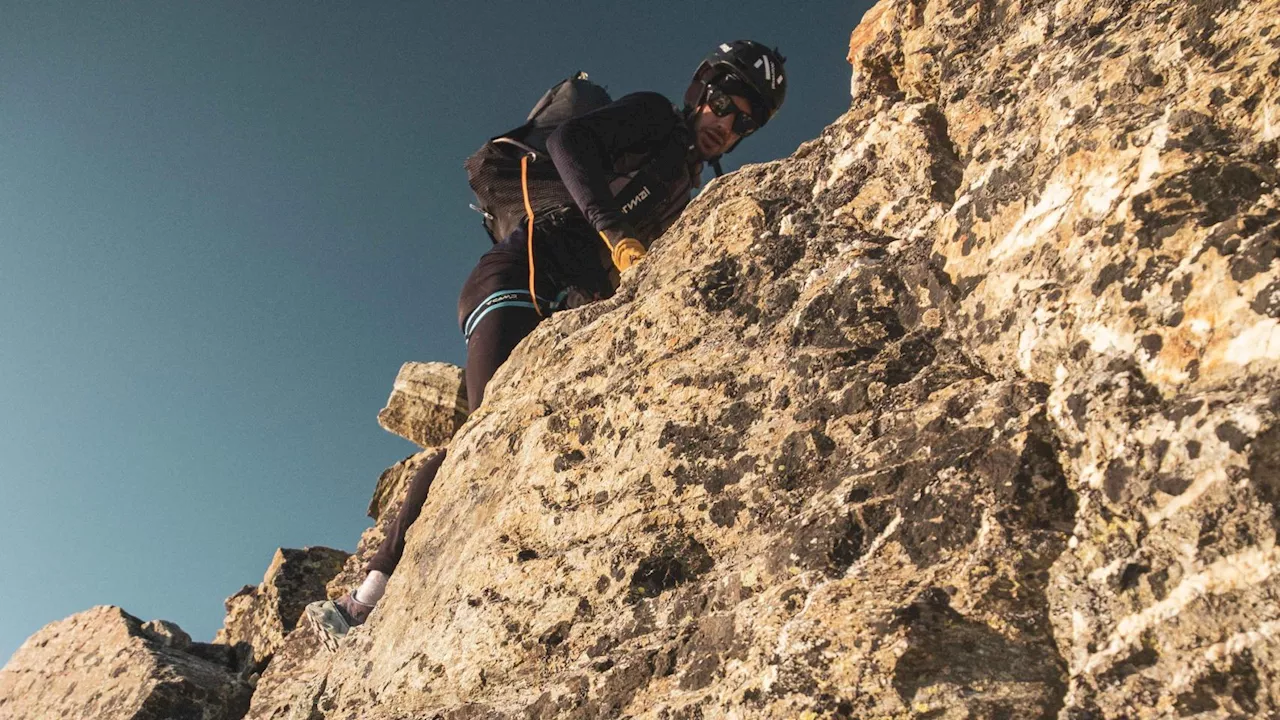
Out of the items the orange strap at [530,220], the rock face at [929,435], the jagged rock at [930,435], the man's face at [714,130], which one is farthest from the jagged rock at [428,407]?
the jagged rock at [930,435]

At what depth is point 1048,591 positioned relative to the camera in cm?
234

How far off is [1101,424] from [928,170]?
1842 mm

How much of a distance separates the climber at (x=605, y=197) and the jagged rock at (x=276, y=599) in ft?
7.92

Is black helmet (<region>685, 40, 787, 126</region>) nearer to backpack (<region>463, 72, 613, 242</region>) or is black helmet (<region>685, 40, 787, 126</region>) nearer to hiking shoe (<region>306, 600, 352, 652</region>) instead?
backpack (<region>463, 72, 613, 242</region>)

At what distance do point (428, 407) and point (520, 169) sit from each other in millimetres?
3820

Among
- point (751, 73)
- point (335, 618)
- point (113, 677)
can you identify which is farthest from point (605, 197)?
point (113, 677)

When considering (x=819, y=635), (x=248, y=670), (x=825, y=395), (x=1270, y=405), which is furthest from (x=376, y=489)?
(x=1270, y=405)

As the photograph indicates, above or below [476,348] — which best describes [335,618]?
below

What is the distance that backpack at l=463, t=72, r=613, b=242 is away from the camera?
695 centimetres

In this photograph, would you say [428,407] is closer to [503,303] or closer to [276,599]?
[276,599]

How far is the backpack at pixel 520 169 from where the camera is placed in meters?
6.95

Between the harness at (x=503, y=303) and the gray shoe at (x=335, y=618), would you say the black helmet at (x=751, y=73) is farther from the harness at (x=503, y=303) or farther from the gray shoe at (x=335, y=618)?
the gray shoe at (x=335, y=618)

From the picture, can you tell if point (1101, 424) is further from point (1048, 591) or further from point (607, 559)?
point (607, 559)

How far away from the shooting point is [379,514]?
944 centimetres
